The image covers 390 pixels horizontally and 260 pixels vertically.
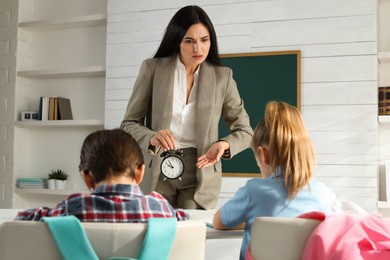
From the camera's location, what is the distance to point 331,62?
4383mm

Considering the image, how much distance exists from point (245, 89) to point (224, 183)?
0.75m

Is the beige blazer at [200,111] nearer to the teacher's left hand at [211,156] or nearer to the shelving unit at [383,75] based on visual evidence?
the teacher's left hand at [211,156]

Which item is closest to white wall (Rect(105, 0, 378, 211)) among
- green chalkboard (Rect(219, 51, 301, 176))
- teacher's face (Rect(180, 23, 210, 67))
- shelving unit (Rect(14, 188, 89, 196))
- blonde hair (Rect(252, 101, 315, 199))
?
green chalkboard (Rect(219, 51, 301, 176))

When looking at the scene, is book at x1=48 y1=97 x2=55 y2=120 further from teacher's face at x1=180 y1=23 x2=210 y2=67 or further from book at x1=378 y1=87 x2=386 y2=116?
teacher's face at x1=180 y1=23 x2=210 y2=67

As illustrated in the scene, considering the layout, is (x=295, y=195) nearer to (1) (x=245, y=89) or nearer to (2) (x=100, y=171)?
(2) (x=100, y=171)

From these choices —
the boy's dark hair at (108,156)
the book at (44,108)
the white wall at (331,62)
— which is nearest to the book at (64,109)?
the book at (44,108)

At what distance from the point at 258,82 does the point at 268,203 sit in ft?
9.90

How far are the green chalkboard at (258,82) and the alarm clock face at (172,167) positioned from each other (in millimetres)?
2400

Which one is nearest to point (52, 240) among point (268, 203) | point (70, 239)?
point (70, 239)

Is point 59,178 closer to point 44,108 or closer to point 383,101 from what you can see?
point 44,108

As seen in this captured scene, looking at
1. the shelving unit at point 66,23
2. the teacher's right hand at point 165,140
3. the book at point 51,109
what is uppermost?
the shelving unit at point 66,23

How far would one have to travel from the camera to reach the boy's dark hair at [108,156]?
4.84 ft

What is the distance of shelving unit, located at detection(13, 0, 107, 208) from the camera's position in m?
5.49

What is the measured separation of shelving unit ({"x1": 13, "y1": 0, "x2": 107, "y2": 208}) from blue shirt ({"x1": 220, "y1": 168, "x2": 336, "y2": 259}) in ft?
12.3
